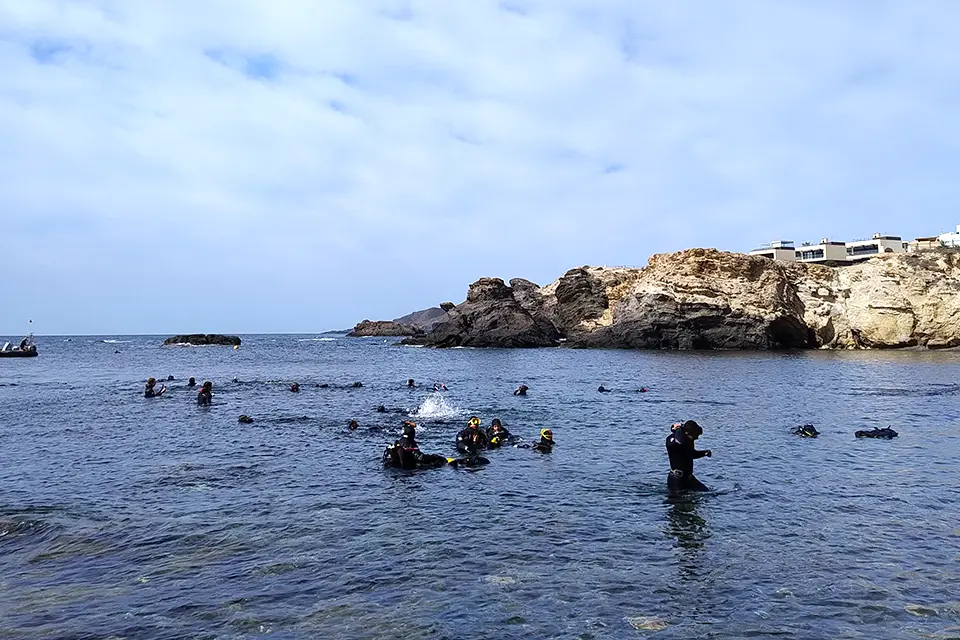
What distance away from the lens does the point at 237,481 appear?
1844 centimetres

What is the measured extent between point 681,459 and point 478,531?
5.82 metres

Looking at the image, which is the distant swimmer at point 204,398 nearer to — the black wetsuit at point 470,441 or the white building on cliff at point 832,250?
the black wetsuit at point 470,441

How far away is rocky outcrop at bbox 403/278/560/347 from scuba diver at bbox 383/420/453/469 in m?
79.7

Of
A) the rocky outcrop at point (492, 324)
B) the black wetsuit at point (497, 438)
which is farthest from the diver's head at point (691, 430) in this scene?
the rocky outcrop at point (492, 324)

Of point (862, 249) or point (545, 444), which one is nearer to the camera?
point (545, 444)

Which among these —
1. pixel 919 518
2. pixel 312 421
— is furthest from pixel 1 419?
pixel 919 518

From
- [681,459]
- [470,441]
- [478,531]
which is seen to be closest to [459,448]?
[470,441]

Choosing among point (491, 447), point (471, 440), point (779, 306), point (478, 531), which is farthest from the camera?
point (779, 306)

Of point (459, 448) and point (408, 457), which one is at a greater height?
point (408, 457)

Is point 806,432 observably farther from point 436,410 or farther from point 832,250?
point 832,250

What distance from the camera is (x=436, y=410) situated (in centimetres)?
3447

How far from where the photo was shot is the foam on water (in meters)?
32.9

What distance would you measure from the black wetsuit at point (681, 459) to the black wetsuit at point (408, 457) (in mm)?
7151

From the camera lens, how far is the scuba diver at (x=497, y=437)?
2367 cm
